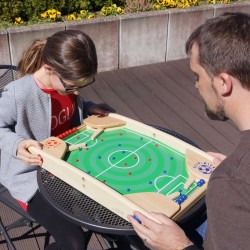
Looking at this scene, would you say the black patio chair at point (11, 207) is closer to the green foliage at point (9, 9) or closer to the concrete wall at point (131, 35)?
the concrete wall at point (131, 35)

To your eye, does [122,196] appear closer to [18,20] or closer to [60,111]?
[60,111]

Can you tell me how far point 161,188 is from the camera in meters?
1.90

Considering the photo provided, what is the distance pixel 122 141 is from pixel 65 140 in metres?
0.32

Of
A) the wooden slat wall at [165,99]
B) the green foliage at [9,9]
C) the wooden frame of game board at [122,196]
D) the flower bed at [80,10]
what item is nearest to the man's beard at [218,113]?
the wooden frame of game board at [122,196]

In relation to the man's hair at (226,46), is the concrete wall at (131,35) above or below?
below

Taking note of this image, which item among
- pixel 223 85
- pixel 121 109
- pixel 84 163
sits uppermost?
pixel 223 85

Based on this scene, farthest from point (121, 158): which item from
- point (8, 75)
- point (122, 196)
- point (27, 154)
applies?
point (8, 75)

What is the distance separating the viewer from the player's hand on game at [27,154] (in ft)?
6.66

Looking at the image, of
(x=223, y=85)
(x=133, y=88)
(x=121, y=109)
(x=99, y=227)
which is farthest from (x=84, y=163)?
(x=133, y=88)

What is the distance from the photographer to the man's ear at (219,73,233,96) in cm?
156

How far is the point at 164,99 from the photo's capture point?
468cm

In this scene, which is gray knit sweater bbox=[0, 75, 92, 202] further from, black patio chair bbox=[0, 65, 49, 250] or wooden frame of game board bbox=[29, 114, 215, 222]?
wooden frame of game board bbox=[29, 114, 215, 222]

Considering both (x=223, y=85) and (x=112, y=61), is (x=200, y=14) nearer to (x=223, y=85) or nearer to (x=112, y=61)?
(x=112, y=61)

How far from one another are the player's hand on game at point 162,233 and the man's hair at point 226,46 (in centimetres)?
65
